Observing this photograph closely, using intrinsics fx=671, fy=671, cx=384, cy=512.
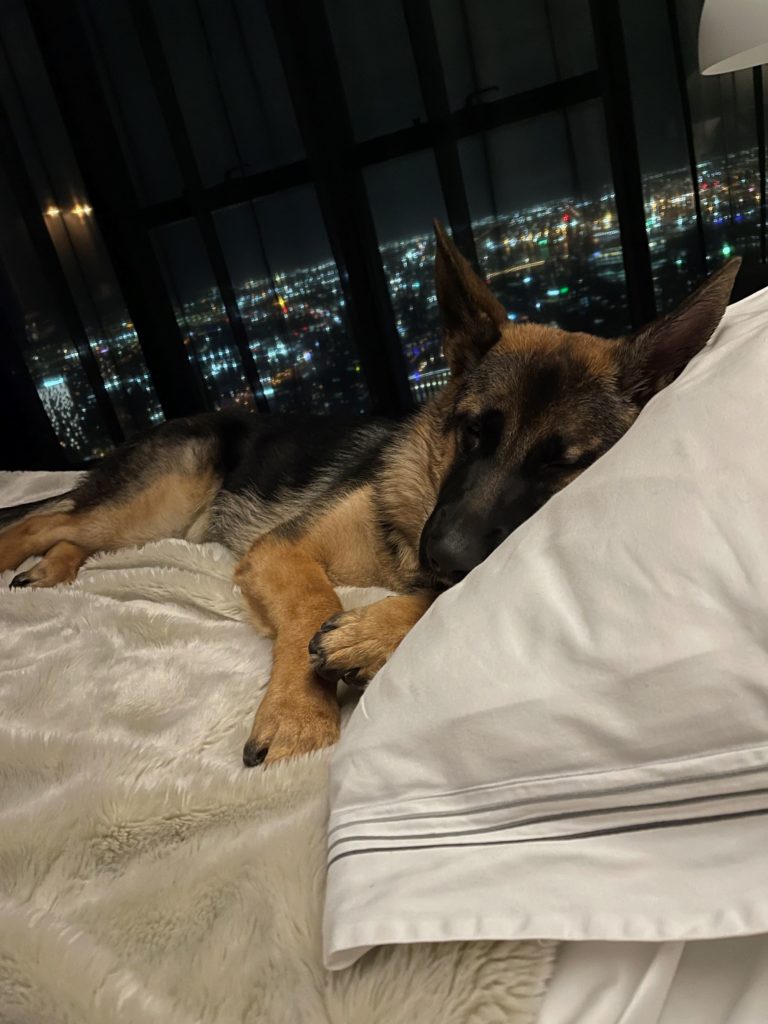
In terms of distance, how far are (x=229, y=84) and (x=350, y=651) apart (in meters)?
4.06

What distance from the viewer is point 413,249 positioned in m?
4.08

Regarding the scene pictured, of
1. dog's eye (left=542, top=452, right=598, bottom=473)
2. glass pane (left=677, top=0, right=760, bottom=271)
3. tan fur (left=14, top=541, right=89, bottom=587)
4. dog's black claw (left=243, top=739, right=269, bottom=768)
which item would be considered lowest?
dog's black claw (left=243, top=739, right=269, bottom=768)

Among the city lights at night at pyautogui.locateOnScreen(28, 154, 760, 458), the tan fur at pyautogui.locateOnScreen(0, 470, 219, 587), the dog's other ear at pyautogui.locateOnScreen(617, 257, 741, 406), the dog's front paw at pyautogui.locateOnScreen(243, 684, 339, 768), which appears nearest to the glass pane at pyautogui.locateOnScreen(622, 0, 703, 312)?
the city lights at night at pyautogui.locateOnScreen(28, 154, 760, 458)

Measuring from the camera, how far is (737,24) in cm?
210

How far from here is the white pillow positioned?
2.27 ft

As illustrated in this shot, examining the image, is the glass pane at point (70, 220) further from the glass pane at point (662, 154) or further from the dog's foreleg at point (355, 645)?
the dog's foreleg at point (355, 645)

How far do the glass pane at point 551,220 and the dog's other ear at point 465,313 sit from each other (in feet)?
6.78

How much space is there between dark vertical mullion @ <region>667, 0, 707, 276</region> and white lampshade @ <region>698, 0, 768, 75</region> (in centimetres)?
100

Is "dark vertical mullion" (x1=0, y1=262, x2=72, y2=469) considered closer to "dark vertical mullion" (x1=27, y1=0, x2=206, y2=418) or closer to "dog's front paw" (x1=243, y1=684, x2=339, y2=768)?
"dark vertical mullion" (x1=27, y1=0, x2=206, y2=418)

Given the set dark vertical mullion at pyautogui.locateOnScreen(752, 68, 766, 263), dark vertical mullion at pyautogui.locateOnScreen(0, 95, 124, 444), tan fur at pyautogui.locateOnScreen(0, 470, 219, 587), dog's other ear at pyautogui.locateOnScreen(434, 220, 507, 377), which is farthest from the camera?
dark vertical mullion at pyautogui.locateOnScreen(0, 95, 124, 444)

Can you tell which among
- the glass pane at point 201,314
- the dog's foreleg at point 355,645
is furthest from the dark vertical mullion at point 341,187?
A: the dog's foreleg at point 355,645

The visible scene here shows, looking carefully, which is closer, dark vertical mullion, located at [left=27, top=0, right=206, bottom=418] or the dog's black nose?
the dog's black nose

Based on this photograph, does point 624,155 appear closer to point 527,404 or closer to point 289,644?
point 527,404

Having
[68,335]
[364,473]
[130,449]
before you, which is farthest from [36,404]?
[364,473]
